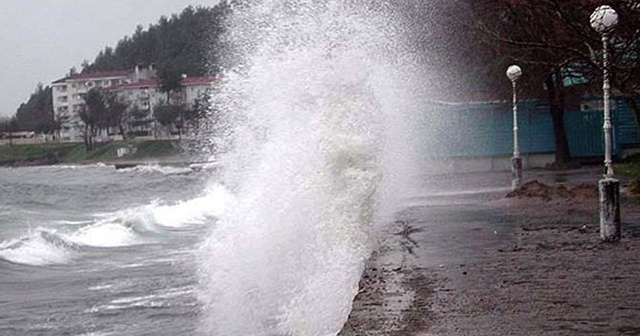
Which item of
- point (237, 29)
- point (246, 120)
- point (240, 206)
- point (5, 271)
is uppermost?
point (237, 29)

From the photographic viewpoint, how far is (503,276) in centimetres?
1191

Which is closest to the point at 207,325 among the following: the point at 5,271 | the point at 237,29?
the point at 237,29

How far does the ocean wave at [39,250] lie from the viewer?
2472 cm

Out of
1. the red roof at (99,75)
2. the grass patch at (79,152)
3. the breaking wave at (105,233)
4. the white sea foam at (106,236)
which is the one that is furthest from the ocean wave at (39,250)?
the red roof at (99,75)

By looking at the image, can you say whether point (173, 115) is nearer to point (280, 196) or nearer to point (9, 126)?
point (9, 126)

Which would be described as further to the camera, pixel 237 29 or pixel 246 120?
pixel 237 29

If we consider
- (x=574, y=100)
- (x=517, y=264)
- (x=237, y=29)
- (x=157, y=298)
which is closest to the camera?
(x=517, y=264)

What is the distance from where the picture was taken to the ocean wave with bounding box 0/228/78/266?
24.7 metres

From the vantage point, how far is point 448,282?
11727mm

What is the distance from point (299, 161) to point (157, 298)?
9.78 ft

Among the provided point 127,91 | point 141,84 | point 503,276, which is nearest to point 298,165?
point 503,276

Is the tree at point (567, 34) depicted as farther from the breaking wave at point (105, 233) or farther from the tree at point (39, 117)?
the tree at point (39, 117)

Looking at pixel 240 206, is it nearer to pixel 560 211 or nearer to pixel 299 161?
pixel 299 161

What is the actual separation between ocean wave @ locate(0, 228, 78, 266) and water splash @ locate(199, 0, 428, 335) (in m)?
8.92
